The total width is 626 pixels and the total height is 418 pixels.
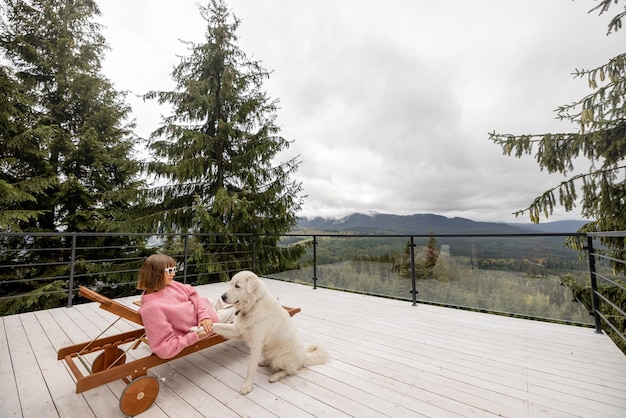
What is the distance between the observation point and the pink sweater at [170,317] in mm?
1508

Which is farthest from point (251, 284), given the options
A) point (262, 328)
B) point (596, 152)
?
point (596, 152)

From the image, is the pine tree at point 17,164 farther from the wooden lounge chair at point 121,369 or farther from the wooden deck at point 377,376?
the wooden lounge chair at point 121,369

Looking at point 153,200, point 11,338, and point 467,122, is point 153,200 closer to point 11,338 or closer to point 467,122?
point 11,338

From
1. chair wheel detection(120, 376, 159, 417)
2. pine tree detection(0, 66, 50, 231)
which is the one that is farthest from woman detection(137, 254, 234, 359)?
pine tree detection(0, 66, 50, 231)

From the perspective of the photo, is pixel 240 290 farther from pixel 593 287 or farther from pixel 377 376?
pixel 593 287

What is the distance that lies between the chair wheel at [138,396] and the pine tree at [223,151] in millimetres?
4444

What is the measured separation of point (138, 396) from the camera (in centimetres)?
137

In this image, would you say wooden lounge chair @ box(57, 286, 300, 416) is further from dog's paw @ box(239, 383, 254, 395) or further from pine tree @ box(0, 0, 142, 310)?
pine tree @ box(0, 0, 142, 310)

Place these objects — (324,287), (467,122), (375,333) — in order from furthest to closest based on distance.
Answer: (467,122)
(324,287)
(375,333)

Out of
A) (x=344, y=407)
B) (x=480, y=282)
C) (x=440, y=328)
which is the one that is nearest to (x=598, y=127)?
(x=480, y=282)

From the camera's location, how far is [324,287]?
468cm

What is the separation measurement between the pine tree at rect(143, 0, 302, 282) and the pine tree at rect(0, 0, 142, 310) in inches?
39.1

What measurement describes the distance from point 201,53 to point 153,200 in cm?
400

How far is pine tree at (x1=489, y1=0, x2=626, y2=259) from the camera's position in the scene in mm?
4039
